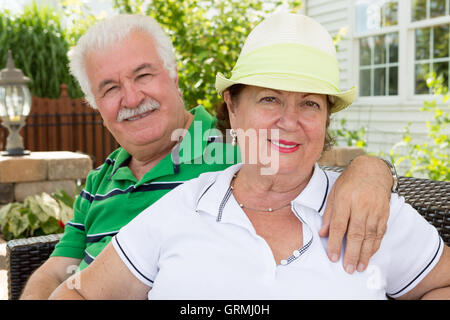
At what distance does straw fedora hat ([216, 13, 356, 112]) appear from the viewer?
51.8 inches

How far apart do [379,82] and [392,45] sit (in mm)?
528

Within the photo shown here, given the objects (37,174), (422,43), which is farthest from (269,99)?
(422,43)

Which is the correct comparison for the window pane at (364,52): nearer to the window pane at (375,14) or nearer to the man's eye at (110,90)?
the window pane at (375,14)

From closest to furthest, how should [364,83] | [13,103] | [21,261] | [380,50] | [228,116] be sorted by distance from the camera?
1. [228,116]
2. [21,261]
3. [13,103]
4. [380,50]
5. [364,83]

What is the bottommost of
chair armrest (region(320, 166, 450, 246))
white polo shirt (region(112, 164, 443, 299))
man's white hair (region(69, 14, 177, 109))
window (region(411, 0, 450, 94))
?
white polo shirt (region(112, 164, 443, 299))

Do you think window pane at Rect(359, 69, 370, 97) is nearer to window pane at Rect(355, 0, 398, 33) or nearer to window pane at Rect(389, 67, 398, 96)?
window pane at Rect(389, 67, 398, 96)

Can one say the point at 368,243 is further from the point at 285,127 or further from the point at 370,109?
the point at 370,109

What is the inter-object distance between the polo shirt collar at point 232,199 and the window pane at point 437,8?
515 cm

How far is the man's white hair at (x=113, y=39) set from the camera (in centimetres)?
184

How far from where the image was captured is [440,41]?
586cm

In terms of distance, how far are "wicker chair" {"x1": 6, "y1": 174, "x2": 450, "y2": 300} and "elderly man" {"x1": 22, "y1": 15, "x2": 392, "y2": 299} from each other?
10.6 inches

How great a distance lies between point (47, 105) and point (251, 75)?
6490 mm

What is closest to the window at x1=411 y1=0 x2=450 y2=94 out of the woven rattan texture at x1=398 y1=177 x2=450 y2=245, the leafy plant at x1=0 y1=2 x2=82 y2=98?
the woven rattan texture at x1=398 y1=177 x2=450 y2=245

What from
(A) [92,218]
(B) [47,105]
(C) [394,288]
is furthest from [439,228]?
(B) [47,105]
